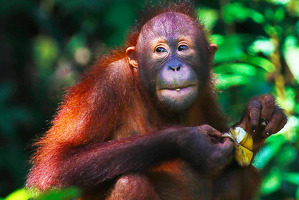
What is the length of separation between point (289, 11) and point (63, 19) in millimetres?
3232

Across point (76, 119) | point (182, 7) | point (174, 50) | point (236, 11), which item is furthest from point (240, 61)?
point (76, 119)

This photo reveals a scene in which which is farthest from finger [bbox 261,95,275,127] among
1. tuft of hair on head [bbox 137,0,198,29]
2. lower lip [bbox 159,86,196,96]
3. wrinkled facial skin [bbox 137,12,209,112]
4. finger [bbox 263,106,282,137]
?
tuft of hair on head [bbox 137,0,198,29]

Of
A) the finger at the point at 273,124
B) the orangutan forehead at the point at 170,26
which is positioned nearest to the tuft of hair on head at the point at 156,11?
the orangutan forehead at the point at 170,26

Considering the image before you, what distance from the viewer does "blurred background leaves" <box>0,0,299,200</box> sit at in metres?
5.86

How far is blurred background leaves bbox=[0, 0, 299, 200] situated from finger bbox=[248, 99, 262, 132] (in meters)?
0.74

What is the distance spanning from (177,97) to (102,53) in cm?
236

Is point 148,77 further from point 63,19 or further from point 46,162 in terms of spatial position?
point 63,19

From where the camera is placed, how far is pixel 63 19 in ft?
27.8

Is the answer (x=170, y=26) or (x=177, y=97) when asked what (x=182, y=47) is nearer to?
(x=170, y=26)

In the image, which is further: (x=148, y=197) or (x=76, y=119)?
(x=76, y=119)

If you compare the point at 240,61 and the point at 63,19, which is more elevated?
the point at 240,61

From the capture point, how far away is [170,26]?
14.2 ft

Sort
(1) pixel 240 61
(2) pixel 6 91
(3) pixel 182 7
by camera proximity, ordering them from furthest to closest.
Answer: (2) pixel 6 91
(1) pixel 240 61
(3) pixel 182 7

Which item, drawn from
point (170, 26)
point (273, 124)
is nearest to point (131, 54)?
point (170, 26)
